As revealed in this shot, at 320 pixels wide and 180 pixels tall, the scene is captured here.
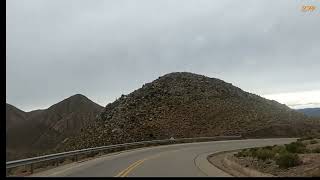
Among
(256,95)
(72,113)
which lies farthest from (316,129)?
(72,113)

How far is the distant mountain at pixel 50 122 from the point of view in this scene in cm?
10757

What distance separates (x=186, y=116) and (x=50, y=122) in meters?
75.9

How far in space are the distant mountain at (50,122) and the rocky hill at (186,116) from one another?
821 inches

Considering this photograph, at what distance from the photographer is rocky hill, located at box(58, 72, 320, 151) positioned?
73.1m

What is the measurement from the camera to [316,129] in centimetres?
7231

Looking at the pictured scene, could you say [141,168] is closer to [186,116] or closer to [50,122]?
[186,116]

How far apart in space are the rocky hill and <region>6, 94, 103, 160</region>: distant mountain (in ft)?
68.4

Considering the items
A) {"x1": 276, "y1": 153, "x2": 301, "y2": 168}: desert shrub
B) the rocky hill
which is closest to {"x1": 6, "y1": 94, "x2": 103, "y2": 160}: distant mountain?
the rocky hill

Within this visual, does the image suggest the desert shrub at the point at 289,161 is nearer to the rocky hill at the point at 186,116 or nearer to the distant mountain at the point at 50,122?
the rocky hill at the point at 186,116

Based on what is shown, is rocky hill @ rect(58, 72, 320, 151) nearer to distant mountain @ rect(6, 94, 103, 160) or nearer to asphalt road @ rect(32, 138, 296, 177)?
distant mountain @ rect(6, 94, 103, 160)

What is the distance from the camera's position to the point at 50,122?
153375 millimetres

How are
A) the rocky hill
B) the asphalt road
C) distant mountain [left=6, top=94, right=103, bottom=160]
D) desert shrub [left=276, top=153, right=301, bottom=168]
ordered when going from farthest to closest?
distant mountain [left=6, top=94, right=103, bottom=160] → the rocky hill → desert shrub [left=276, top=153, right=301, bottom=168] → the asphalt road

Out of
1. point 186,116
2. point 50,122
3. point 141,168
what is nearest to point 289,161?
point 141,168
